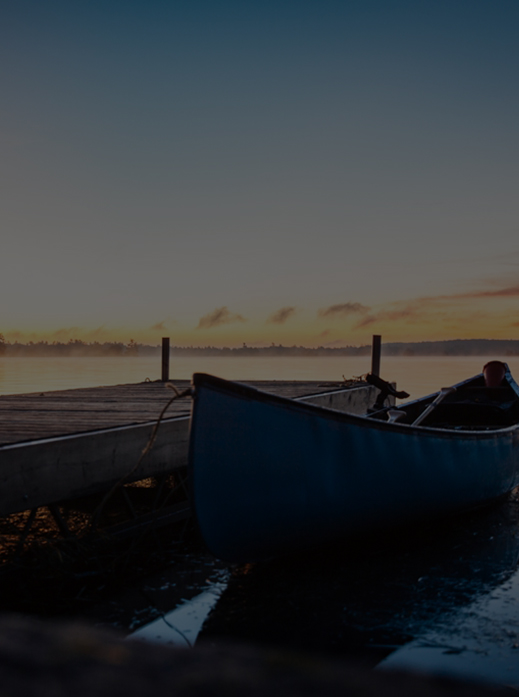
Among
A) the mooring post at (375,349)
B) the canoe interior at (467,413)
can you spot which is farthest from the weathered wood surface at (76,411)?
the mooring post at (375,349)

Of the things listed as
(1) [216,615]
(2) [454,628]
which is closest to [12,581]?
(1) [216,615]

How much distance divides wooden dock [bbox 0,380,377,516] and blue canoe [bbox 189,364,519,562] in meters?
0.79

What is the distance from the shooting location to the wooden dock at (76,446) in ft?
14.7

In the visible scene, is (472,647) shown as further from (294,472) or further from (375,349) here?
(375,349)

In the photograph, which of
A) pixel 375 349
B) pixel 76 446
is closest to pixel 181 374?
pixel 375 349

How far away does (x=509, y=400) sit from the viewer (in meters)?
10.1

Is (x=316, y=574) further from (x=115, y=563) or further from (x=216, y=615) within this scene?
(x=115, y=563)

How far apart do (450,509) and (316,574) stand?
209 cm

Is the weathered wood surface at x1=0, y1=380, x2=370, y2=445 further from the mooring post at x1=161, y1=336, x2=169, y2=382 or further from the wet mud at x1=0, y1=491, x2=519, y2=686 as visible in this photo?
the mooring post at x1=161, y1=336, x2=169, y2=382

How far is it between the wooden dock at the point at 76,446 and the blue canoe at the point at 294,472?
788 mm

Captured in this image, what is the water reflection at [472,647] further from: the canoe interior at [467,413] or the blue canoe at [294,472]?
the canoe interior at [467,413]

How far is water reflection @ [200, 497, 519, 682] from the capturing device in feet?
12.4

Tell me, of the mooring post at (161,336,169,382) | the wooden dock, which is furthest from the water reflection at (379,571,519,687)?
the mooring post at (161,336,169,382)

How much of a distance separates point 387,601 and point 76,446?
262cm
